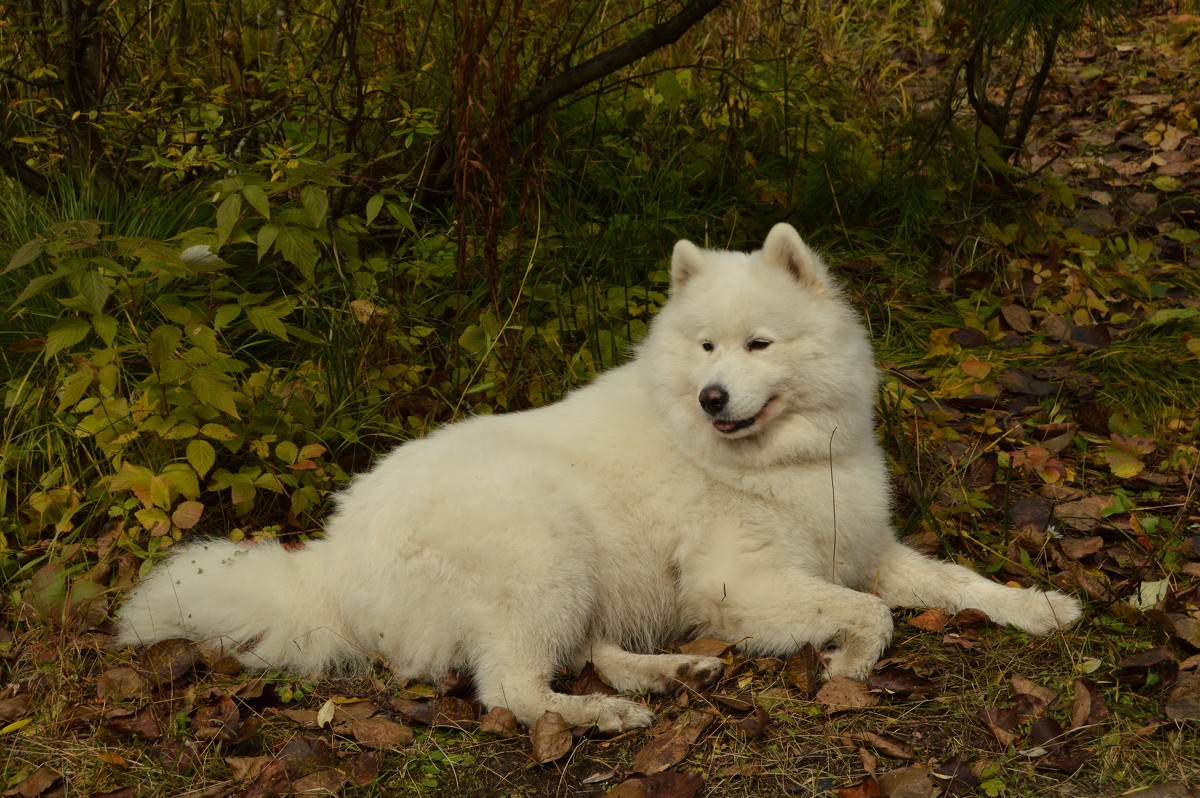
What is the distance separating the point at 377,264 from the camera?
4527mm

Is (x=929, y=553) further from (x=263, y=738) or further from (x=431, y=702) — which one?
(x=263, y=738)

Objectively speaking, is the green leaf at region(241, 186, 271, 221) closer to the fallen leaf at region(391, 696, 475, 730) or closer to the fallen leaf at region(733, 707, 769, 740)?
the fallen leaf at region(391, 696, 475, 730)

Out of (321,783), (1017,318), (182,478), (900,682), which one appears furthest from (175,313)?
(1017,318)

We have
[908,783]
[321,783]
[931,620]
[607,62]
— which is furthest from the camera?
[607,62]

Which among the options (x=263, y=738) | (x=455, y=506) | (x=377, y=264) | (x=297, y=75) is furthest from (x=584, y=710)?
(x=297, y=75)

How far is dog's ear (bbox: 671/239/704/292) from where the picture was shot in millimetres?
3434

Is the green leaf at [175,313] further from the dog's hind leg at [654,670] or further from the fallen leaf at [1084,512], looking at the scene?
the fallen leaf at [1084,512]

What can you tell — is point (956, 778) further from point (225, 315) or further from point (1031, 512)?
point (225, 315)

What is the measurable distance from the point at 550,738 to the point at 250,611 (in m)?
1.05

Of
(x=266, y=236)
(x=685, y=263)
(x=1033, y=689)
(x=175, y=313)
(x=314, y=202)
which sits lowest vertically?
(x=1033, y=689)

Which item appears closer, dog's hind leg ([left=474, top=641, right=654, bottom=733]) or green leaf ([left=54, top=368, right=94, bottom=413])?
dog's hind leg ([left=474, top=641, right=654, bottom=733])

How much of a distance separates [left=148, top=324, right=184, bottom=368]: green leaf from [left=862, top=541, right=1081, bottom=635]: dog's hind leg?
2603 millimetres

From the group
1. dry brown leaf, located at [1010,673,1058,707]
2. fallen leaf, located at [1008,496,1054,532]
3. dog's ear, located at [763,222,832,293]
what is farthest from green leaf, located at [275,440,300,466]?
fallen leaf, located at [1008,496,1054,532]

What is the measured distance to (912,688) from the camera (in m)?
2.93
